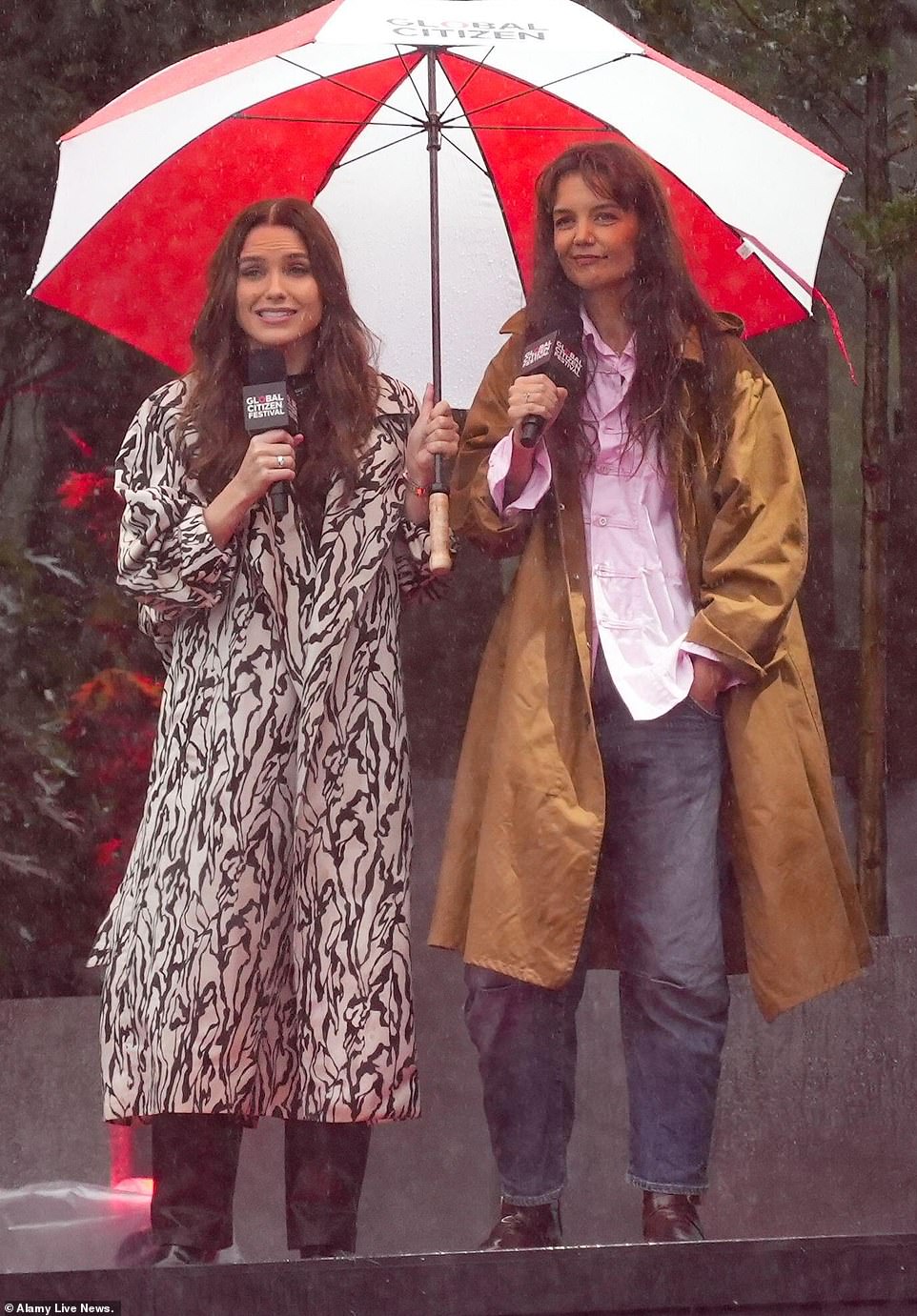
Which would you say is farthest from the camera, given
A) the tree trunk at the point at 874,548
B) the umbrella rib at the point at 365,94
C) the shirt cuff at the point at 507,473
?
the tree trunk at the point at 874,548

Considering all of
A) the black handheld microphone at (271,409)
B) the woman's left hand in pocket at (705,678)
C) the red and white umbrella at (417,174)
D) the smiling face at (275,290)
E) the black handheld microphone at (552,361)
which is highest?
the red and white umbrella at (417,174)

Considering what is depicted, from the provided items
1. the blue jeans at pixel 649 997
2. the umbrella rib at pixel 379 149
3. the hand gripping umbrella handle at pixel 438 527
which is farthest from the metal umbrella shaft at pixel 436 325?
the blue jeans at pixel 649 997

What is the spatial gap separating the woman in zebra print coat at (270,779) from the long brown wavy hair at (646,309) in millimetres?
344

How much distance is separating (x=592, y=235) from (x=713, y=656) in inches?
36.2

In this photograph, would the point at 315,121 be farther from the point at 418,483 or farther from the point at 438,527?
the point at 438,527

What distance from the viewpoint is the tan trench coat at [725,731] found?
4.25 metres

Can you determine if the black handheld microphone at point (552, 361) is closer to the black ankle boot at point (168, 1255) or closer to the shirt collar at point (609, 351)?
the shirt collar at point (609, 351)

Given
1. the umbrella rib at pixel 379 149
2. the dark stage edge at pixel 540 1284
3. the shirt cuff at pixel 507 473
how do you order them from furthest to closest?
the umbrella rib at pixel 379 149, the shirt cuff at pixel 507 473, the dark stage edge at pixel 540 1284

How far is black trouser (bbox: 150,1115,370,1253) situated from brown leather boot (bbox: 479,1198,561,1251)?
0.32m

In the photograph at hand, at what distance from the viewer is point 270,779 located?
4.38 meters

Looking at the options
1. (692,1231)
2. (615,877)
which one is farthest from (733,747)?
(692,1231)

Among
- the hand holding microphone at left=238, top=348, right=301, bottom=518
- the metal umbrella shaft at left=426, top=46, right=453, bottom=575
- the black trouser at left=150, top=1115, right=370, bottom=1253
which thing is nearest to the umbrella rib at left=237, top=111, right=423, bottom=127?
the metal umbrella shaft at left=426, top=46, right=453, bottom=575

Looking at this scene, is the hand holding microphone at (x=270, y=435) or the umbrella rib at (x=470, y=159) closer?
the hand holding microphone at (x=270, y=435)

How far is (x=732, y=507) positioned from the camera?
4355 millimetres
